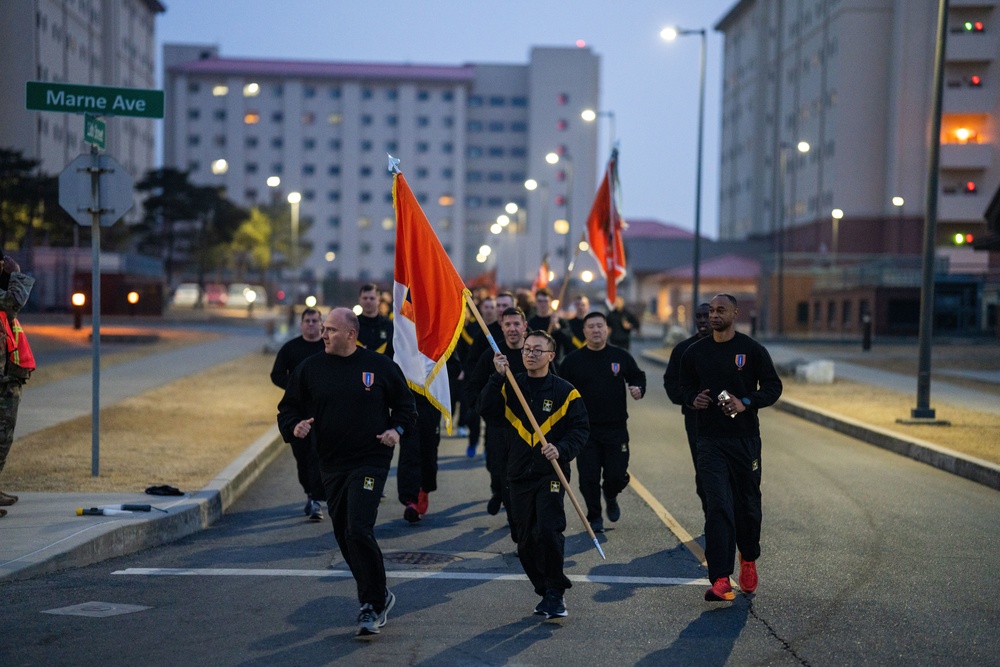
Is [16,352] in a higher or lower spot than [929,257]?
lower

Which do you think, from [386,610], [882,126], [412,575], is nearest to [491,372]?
[412,575]

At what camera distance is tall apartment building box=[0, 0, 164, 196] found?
57.0 ft

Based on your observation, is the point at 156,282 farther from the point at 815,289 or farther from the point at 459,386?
the point at 459,386

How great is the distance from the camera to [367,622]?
660cm

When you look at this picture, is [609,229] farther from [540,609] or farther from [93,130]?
[540,609]

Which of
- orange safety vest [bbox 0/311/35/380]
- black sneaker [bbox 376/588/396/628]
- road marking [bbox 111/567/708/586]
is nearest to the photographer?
black sneaker [bbox 376/588/396/628]

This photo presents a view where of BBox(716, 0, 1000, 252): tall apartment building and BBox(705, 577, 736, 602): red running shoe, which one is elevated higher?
BBox(716, 0, 1000, 252): tall apartment building

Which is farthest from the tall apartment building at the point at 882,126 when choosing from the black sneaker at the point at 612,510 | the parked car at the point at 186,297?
the black sneaker at the point at 612,510

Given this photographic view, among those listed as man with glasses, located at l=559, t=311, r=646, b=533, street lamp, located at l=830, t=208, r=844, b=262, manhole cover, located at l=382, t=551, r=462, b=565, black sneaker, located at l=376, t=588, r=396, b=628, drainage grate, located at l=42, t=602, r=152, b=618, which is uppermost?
street lamp, located at l=830, t=208, r=844, b=262

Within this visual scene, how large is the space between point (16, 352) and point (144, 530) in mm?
1879

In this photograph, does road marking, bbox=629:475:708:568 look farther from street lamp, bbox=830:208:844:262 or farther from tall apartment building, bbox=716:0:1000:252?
street lamp, bbox=830:208:844:262

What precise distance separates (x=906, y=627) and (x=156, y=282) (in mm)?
58924

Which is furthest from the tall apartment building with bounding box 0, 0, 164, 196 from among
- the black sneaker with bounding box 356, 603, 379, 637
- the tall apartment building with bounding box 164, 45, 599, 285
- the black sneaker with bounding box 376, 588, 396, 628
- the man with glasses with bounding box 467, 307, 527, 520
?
the tall apartment building with bounding box 164, 45, 599, 285

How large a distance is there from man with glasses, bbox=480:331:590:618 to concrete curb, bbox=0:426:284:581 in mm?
3085
